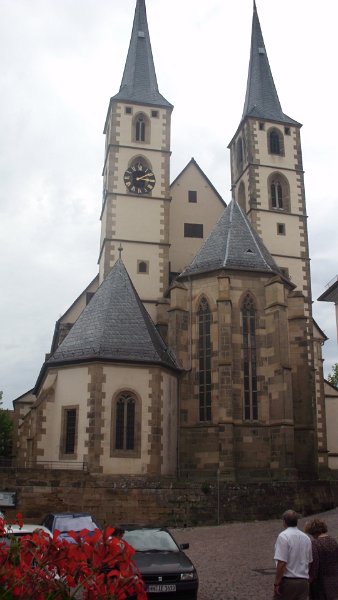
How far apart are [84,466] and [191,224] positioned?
16.3 meters

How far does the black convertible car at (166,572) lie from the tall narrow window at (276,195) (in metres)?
27.5

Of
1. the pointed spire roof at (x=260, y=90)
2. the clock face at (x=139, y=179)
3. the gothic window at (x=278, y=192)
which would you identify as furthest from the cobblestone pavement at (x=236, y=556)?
the pointed spire roof at (x=260, y=90)

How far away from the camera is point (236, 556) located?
14.9m

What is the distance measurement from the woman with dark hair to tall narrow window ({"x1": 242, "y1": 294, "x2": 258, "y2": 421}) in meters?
18.4

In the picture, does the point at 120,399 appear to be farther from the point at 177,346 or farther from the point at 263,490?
the point at 263,490

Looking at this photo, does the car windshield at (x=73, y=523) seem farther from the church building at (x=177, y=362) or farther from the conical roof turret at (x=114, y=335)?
the conical roof turret at (x=114, y=335)

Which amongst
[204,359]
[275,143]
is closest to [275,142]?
[275,143]

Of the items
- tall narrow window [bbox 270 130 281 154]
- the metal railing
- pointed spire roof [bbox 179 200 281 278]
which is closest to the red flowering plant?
the metal railing

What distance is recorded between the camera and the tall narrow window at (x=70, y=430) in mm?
23641

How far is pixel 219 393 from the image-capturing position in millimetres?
25234

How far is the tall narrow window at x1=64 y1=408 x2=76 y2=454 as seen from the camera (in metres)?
23.6

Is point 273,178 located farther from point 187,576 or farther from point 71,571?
point 71,571

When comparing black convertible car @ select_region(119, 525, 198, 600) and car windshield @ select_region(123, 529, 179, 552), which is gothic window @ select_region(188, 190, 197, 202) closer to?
car windshield @ select_region(123, 529, 179, 552)

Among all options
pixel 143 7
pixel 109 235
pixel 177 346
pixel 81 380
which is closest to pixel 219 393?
pixel 177 346
